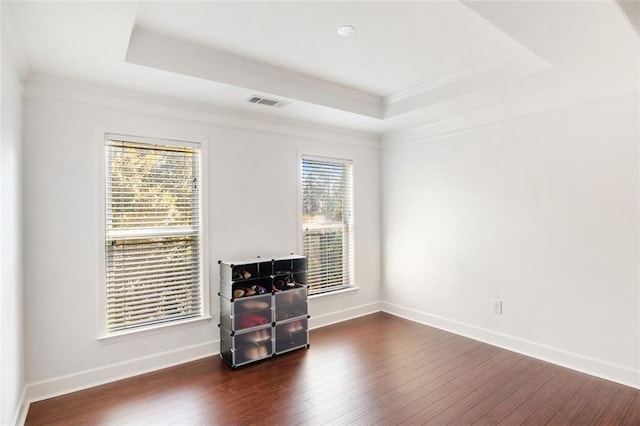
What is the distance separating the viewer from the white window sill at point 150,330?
9.68ft

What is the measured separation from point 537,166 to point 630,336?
5.10ft

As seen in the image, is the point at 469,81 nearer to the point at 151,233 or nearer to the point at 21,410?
the point at 151,233

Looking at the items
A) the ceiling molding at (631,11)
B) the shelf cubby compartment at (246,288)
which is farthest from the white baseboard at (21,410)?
the ceiling molding at (631,11)

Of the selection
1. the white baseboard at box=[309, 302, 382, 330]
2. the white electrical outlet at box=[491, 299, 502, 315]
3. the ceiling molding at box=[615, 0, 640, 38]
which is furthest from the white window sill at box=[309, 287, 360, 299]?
the ceiling molding at box=[615, 0, 640, 38]

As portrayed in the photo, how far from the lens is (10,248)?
221 cm

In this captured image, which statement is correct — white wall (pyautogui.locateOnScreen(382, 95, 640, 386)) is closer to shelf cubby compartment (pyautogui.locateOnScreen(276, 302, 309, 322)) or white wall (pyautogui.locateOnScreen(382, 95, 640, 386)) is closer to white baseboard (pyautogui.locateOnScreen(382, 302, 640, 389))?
white baseboard (pyautogui.locateOnScreen(382, 302, 640, 389))

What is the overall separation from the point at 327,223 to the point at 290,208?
622mm

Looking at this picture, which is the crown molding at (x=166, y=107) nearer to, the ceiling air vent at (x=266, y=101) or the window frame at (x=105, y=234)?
the window frame at (x=105, y=234)

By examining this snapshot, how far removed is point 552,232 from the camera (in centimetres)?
327

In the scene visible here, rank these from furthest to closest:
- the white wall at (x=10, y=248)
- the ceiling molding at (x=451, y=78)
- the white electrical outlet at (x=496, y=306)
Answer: the white electrical outlet at (x=496, y=306) < the ceiling molding at (x=451, y=78) < the white wall at (x=10, y=248)

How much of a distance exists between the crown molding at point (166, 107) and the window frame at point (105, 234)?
0.20 m

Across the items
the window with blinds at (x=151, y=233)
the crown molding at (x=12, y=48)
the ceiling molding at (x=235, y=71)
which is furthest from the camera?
the window with blinds at (x=151, y=233)

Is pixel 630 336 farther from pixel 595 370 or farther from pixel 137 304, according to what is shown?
pixel 137 304

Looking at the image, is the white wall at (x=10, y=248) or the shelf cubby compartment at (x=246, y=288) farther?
the shelf cubby compartment at (x=246, y=288)
